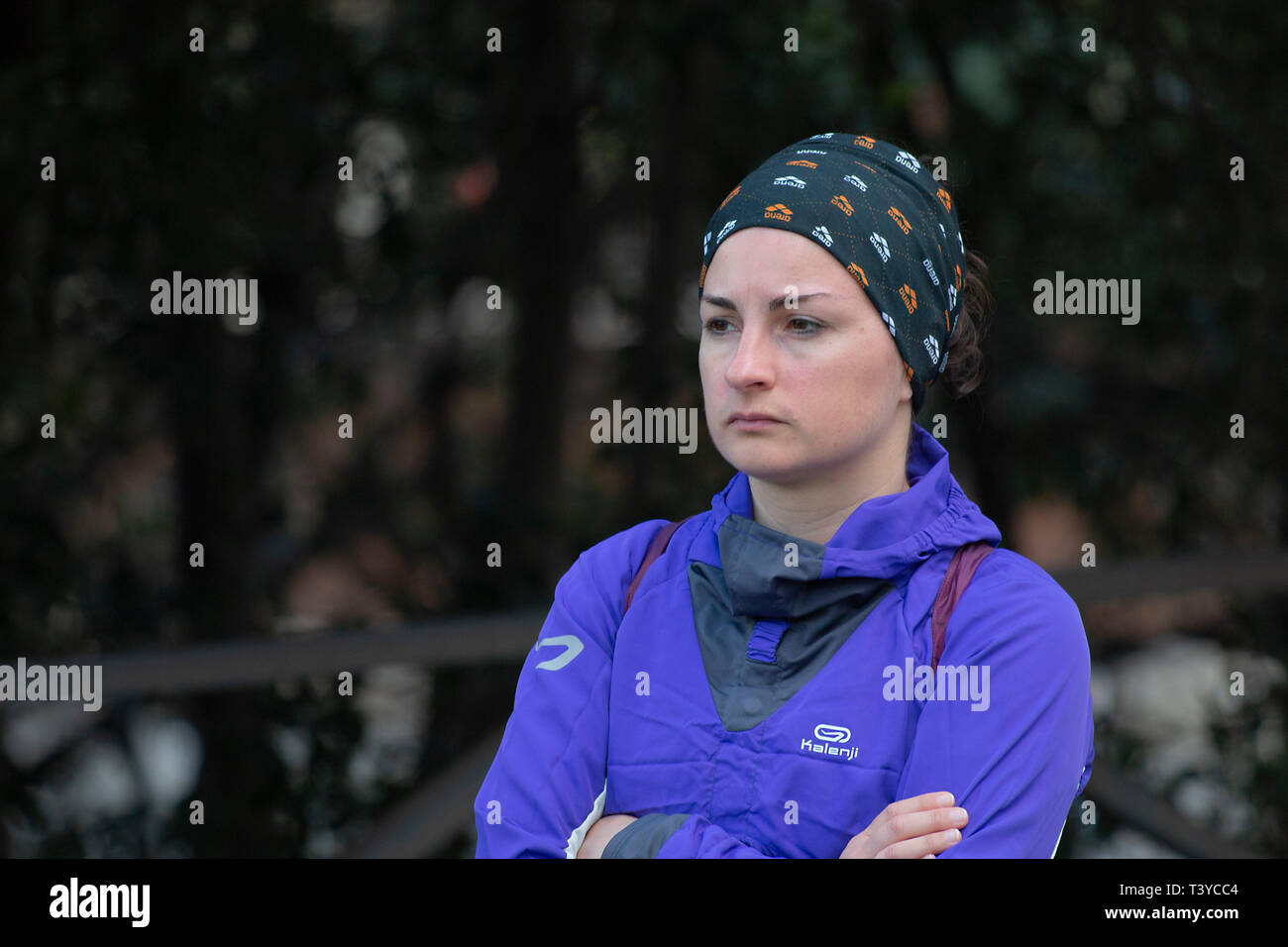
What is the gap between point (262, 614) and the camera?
4160 millimetres

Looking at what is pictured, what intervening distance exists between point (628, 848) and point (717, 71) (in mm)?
2629

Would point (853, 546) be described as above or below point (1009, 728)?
above

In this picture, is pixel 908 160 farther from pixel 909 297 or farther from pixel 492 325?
pixel 492 325

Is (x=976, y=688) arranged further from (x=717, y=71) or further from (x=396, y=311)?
(x=396, y=311)

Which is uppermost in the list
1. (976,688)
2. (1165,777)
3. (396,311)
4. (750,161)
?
(750,161)

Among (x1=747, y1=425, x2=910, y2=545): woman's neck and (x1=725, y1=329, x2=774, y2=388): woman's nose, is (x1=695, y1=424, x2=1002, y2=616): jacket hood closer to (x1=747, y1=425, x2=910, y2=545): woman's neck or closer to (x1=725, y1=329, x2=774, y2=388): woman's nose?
(x1=747, y1=425, x2=910, y2=545): woman's neck

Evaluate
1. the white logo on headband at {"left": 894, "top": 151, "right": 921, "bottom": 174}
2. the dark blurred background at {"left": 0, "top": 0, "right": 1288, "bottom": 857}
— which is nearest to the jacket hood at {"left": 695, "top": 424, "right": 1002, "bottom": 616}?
the white logo on headband at {"left": 894, "top": 151, "right": 921, "bottom": 174}

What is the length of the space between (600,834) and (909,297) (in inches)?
24.7

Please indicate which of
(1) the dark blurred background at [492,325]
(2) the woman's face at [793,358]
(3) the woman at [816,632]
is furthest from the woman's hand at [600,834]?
(1) the dark blurred background at [492,325]

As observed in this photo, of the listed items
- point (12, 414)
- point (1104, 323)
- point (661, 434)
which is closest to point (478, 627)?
point (661, 434)

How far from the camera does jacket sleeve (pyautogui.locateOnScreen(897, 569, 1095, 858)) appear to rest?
1.37 meters

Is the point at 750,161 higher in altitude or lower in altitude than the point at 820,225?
higher

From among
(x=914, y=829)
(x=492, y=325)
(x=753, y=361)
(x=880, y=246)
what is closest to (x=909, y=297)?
(x=880, y=246)

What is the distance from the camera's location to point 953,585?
1.46 metres
